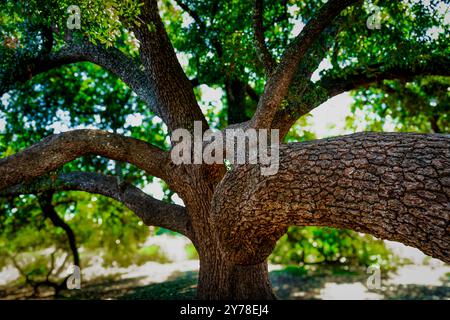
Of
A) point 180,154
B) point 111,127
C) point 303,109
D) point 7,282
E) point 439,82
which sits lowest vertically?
point 7,282

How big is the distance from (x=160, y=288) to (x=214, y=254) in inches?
159

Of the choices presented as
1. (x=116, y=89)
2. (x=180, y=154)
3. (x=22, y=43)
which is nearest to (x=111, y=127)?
(x=116, y=89)

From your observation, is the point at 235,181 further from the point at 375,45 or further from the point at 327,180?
the point at 375,45

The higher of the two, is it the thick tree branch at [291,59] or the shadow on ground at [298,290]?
the thick tree branch at [291,59]

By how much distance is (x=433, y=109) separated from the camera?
7961mm

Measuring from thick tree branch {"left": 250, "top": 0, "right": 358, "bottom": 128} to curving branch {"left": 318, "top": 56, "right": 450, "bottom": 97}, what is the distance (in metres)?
1.79

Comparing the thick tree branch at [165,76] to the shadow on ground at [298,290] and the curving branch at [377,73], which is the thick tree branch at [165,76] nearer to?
the curving branch at [377,73]

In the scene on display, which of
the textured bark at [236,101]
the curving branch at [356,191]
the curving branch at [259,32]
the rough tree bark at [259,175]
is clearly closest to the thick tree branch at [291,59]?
the rough tree bark at [259,175]

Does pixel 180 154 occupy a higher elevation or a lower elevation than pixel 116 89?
lower

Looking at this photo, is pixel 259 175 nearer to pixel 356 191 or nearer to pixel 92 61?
pixel 356 191

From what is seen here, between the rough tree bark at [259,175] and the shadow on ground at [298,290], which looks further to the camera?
the shadow on ground at [298,290]

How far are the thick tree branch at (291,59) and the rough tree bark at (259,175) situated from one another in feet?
0.04

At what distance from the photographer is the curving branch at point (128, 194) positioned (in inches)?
205

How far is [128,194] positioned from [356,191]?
3.80m
